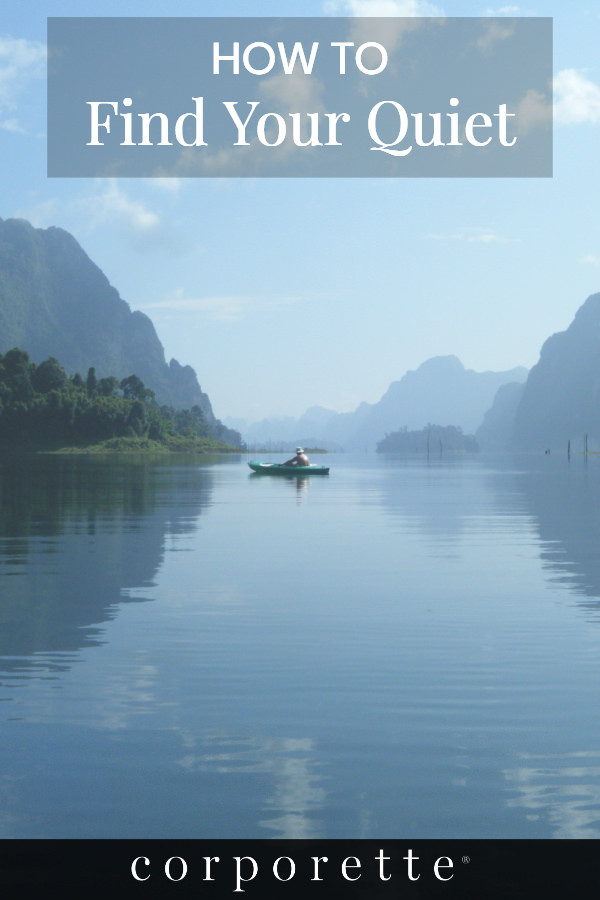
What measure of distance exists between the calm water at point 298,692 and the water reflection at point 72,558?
11cm

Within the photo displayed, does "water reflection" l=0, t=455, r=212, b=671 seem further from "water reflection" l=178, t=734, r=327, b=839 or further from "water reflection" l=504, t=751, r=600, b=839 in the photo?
"water reflection" l=504, t=751, r=600, b=839

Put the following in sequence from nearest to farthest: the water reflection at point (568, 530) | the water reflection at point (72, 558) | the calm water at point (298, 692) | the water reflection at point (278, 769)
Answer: the water reflection at point (278, 769) → the calm water at point (298, 692) → the water reflection at point (72, 558) → the water reflection at point (568, 530)

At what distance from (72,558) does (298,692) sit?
14.4 m

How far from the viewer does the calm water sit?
796 cm

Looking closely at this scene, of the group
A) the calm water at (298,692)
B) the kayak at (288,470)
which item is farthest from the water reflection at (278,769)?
the kayak at (288,470)

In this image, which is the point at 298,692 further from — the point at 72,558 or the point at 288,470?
the point at 288,470

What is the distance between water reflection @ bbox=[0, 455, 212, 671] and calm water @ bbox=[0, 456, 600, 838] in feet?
0.36

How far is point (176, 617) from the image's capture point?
55.3 feet

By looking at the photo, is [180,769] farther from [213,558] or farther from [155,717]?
[213,558]

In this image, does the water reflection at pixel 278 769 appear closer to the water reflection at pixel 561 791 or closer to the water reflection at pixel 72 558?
the water reflection at pixel 561 791

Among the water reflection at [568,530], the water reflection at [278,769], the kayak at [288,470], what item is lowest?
the water reflection at [568,530]

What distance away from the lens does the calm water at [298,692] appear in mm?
7961

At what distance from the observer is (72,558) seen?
2478 centimetres
